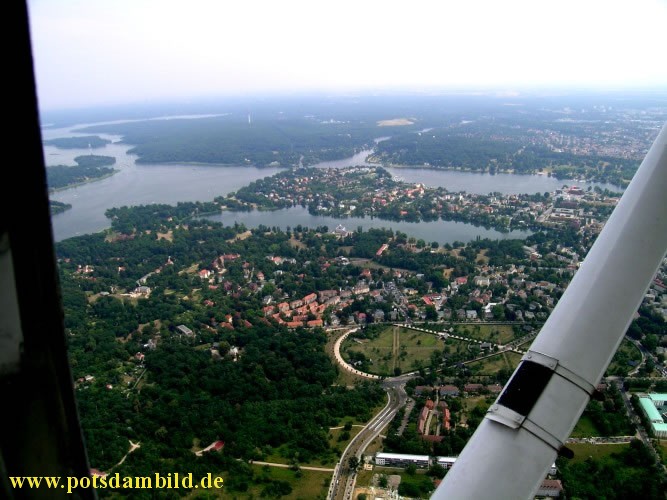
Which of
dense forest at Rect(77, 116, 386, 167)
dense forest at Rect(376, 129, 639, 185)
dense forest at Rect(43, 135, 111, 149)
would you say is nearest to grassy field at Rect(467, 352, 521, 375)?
dense forest at Rect(376, 129, 639, 185)

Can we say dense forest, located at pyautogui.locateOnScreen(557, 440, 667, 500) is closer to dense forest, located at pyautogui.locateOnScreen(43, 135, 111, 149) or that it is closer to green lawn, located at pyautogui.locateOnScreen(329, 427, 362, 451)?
green lawn, located at pyautogui.locateOnScreen(329, 427, 362, 451)

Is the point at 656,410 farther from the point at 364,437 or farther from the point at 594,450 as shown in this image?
the point at 364,437

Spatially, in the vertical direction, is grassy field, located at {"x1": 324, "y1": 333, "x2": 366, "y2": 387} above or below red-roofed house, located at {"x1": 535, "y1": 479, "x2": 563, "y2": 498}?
below

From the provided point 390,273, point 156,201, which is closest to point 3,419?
point 390,273

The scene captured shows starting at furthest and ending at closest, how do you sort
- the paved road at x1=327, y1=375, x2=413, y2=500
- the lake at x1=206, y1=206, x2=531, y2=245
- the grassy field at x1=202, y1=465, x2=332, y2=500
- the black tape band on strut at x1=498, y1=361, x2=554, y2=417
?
the lake at x1=206, y1=206, x2=531, y2=245 → the paved road at x1=327, y1=375, x2=413, y2=500 → the grassy field at x1=202, y1=465, x2=332, y2=500 → the black tape band on strut at x1=498, y1=361, x2=554, y2=417

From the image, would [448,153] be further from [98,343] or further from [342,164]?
[98,343]

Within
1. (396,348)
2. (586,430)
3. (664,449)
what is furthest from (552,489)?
(396,348)
